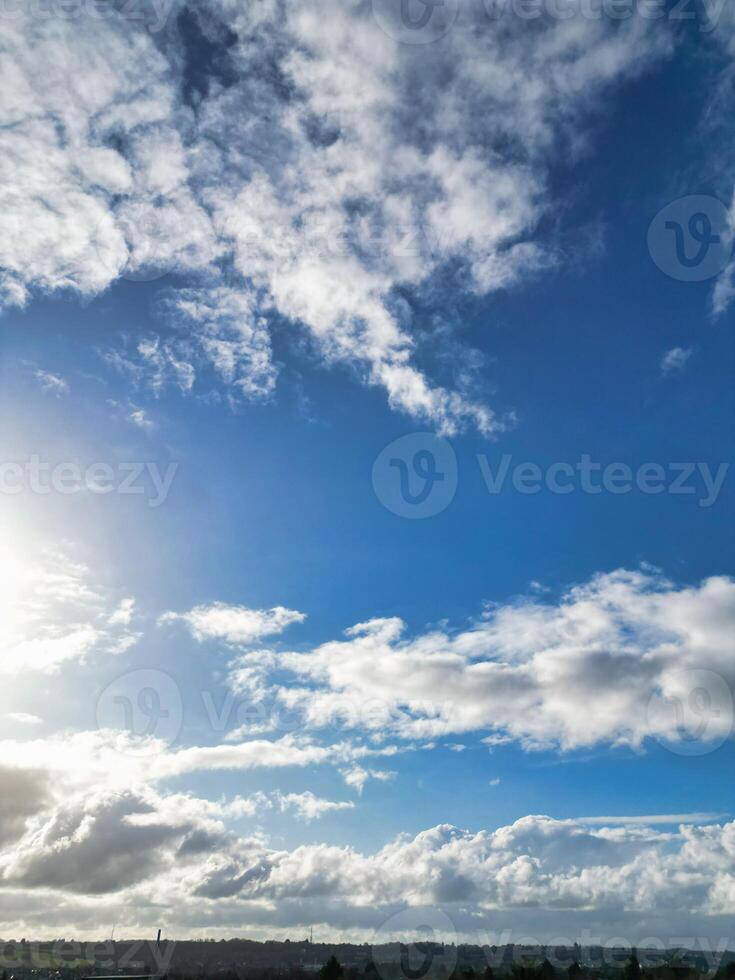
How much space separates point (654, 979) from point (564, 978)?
126 ft

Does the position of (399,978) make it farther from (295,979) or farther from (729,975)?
(729,975)

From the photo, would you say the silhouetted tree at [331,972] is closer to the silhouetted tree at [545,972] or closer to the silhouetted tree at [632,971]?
the silhouetted tree at [545,972]

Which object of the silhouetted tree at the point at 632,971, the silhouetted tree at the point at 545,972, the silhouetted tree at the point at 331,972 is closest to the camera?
the silhouetted tree at the point at 331,972

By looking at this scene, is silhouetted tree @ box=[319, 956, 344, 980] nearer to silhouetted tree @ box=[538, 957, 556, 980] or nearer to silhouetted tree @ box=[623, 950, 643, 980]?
silhouetted tree @ box=[538, 957, 556, 980]

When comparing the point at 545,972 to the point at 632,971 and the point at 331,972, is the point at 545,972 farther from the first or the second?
the point at 331,972

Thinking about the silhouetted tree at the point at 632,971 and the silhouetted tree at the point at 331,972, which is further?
the silhouetted tree at the point at 632,971

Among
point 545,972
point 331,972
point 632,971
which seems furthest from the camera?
point 632,971

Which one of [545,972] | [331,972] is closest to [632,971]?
[545,972]

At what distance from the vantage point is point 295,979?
534 ft

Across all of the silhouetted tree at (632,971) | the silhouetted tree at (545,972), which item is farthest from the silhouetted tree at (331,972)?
the silhouetted tree at (632,971)

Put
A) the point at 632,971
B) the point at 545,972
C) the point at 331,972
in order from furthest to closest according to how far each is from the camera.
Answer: the point at 632,971, the point at 545,972, the point at 331,972

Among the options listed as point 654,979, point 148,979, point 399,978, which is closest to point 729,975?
point 654,979

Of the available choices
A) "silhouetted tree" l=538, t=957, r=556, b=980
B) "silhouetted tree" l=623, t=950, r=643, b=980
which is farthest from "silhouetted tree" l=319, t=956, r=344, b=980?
"silhouetted tree" l=623, t=950, r=643, b=980

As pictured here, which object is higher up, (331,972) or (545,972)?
(331,972)
